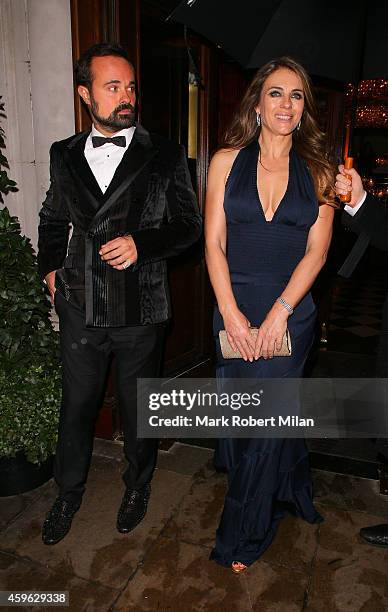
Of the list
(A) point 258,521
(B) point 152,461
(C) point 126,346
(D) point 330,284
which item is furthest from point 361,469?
(D) point 330,284

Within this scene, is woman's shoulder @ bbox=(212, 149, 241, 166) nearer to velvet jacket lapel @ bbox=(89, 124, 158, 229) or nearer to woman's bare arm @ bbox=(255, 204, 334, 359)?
velvet jacket lapel @ bbox=(89, 124, 158, 229)

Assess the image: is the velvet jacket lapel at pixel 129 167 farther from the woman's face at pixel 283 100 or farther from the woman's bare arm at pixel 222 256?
the woman's face at pixel 283 100

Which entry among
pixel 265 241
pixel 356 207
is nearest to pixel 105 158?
pixel 265 241

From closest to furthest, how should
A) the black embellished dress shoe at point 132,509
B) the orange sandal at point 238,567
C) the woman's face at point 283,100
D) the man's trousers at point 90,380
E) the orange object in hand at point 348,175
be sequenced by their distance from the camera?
the orange object in hand at point 348,175 < the woman's face at point 283,100 < the orange sandal at point 238,567 < the man's trousers at point 90,380 < the black embellished dress shoe at point 132,509

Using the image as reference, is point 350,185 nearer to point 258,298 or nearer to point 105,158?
point 258,298

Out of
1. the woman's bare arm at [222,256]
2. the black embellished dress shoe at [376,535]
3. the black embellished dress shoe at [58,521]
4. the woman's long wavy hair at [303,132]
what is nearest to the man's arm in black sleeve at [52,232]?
the woman's bare arm at [222,256]

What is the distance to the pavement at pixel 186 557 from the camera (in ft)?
7.52

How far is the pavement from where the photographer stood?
2.29 meters

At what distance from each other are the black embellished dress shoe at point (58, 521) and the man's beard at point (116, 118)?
1.95 meters

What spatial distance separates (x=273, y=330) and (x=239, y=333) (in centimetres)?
16

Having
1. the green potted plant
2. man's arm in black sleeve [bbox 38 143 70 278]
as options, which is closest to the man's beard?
man's arm in black sleeve [bbox 38 143 70 278]

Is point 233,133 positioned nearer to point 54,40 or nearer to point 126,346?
point 126,346

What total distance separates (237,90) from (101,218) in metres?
3.78

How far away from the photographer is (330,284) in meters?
6.01
